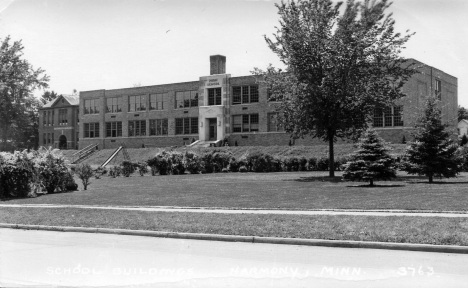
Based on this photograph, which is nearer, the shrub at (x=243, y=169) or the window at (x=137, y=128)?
the shrub at (x=243, y=169)

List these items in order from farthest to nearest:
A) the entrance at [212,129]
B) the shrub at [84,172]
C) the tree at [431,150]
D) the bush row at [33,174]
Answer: the entrance at [212,129] < the shrub at [84,172] < the tree at [431,150] < the bush row at [33,174]

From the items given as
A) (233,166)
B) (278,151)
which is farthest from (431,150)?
(278,151)

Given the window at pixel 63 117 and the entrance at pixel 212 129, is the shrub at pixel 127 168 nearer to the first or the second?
the entrance at pixel 212 129

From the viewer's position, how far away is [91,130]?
7650cm

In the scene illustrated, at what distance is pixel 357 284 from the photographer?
768 cm

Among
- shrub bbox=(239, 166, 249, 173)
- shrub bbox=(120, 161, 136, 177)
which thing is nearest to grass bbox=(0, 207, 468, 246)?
shrub bbox=(239, 166, 249, 173)

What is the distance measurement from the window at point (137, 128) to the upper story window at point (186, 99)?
6.44 m

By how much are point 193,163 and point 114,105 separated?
34.6m

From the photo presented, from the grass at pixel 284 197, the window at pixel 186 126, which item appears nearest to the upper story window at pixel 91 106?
the window at pixel 186 126

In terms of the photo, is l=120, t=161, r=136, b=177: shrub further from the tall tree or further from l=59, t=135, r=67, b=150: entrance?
l=59, t=135, r=67, b=150: entrance

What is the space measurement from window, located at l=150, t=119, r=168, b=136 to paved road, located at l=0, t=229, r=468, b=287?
56457mm

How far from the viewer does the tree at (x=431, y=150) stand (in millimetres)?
26047

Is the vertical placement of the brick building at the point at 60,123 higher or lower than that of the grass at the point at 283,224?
higher

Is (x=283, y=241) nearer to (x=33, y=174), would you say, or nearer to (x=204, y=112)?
(x=33, y=174)
